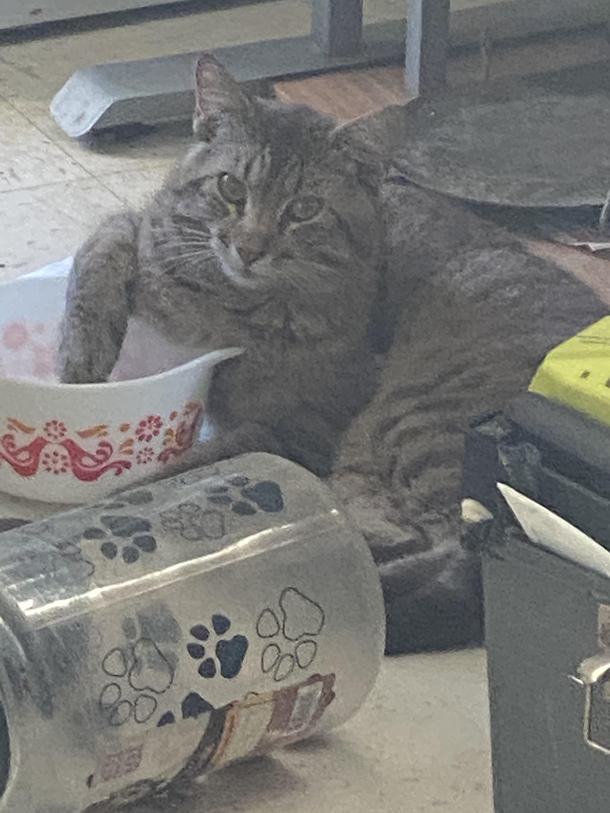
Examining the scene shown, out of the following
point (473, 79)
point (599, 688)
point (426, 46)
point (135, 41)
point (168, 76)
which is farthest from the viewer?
point (135, 41)

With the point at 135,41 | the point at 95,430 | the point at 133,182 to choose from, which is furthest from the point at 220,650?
the point at 135,41

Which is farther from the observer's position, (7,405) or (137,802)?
(7,405)

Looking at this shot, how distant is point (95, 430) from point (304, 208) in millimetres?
375

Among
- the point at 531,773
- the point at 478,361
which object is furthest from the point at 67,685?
the point at 478,361

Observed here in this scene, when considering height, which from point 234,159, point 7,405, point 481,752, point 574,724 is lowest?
point 481,752

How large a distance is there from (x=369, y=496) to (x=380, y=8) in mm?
2256

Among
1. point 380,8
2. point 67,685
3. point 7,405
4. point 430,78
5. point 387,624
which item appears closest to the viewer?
point 67,685

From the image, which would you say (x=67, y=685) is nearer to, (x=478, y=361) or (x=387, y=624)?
(x=387, y=624)

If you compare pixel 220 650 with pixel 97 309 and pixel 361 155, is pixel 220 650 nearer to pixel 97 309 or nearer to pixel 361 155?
pixel 97 309

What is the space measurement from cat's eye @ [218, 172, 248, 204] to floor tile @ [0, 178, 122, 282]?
0.67m

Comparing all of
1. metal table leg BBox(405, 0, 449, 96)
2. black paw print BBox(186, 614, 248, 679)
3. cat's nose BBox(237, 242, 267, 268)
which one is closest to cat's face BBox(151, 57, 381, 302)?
cat's nose BBox(237, 242, 267, 268)

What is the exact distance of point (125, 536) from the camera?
116 cm

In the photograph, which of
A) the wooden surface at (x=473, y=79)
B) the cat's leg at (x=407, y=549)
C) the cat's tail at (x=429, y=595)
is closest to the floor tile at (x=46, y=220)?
the wooden surface at (x=473, y=79)

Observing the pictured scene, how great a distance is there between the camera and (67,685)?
1.06 m
